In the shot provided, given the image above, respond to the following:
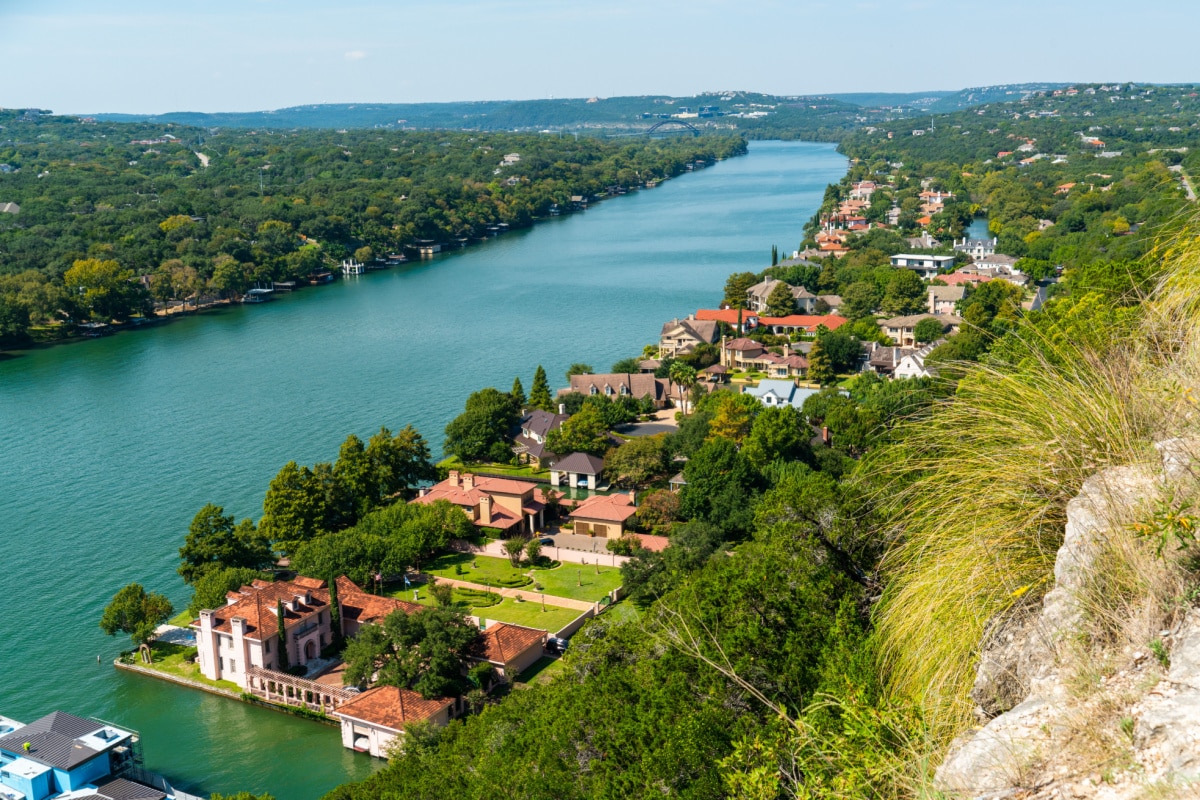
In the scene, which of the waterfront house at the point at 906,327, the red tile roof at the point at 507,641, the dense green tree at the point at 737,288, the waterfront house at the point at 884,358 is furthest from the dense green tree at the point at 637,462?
the dense green tree at the point at 737,288

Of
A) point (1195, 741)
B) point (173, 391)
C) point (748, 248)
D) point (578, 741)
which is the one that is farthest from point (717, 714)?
point (748, 248)

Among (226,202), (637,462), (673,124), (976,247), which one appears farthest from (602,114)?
(637,462)

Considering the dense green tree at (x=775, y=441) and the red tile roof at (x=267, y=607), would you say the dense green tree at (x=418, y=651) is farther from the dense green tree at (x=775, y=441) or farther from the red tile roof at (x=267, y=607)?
the dense green tree at (x=775, y=441)

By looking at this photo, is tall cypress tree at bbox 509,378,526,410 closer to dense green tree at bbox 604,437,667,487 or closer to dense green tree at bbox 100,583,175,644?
dense green tree at bbox 604,437,667,487

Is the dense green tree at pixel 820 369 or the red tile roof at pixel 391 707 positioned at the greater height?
the dense green tree at pixel 820 369

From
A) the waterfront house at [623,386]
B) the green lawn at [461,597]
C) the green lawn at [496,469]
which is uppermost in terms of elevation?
the waterfront house at [623,386]

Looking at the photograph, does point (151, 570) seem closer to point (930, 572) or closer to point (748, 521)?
point (748, 521)
